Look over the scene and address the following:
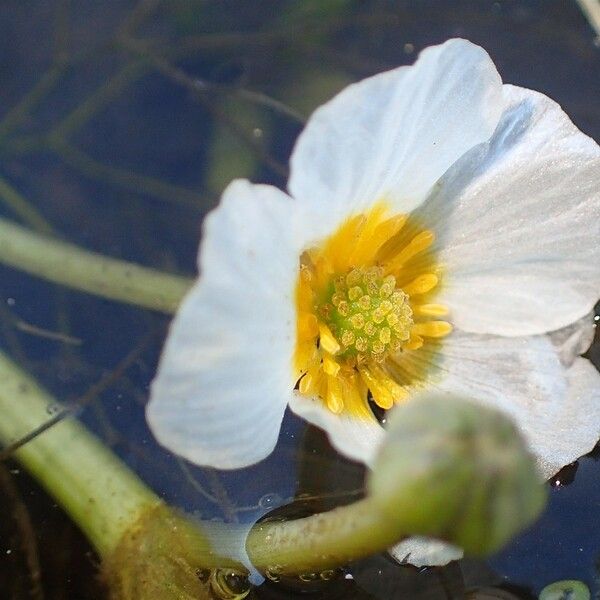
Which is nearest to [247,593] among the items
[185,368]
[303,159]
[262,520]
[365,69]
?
[262,520]

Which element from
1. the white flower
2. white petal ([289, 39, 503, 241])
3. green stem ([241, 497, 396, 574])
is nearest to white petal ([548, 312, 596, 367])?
the white flower

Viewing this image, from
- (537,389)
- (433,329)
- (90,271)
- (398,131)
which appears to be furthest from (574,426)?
(90,271)

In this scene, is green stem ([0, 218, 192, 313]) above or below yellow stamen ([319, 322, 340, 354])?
below

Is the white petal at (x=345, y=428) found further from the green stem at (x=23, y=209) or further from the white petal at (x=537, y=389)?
the green stem at (x=23, y=209)

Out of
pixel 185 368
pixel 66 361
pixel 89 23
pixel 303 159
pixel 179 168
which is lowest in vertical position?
pixel 66 361

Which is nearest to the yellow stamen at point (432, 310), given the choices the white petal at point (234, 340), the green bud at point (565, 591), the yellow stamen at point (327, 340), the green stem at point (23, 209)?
the yellow stamen at point (327, 340)

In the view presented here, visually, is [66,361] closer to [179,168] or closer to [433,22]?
[179,168]

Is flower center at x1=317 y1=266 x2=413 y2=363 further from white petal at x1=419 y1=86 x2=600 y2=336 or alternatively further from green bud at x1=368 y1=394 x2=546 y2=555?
green bud at x1=368 y1=394 x2=546 y2=555
